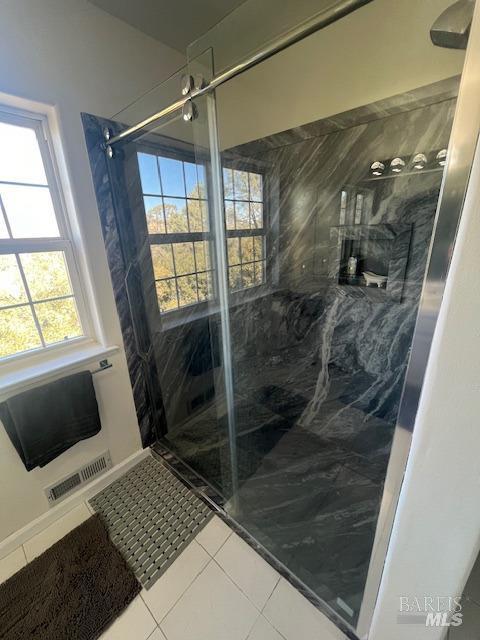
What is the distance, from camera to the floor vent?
144cm

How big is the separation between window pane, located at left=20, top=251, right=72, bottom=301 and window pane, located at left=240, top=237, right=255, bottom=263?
1137 millimetres

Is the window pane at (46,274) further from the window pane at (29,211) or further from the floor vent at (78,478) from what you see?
the floor vent at (78,478)

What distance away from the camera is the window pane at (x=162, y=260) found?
1726 mm

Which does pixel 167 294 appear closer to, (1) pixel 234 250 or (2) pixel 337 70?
(1) pixel 234 250

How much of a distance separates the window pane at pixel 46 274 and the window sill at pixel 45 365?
1.04 ft

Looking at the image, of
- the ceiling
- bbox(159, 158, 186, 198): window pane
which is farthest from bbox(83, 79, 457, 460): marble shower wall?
the ceiling

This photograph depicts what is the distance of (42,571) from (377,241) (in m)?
2.60

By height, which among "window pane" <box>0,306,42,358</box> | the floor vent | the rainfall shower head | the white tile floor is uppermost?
the rainfall shower head

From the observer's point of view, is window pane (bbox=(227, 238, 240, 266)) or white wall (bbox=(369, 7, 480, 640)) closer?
white wall (bbox=(369, 7, 480, 640))

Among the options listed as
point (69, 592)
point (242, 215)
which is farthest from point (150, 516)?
point (242, 215)

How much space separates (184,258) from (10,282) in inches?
37.6

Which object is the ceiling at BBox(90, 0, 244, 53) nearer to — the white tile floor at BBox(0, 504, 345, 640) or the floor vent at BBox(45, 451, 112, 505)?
the floor vent at BBox(45, 451, 112, 505)

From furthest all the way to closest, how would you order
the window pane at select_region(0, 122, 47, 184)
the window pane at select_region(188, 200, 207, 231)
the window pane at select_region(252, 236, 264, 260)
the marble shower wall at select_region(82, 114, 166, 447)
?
the window pane at select_region(252, 236, 264, 260), the window pane at select_region(188, 200, 207, 231), the marble shower wall at select_region(82, 114, 166, 447), the window pane at select_region(0, 122, 47, 184)
